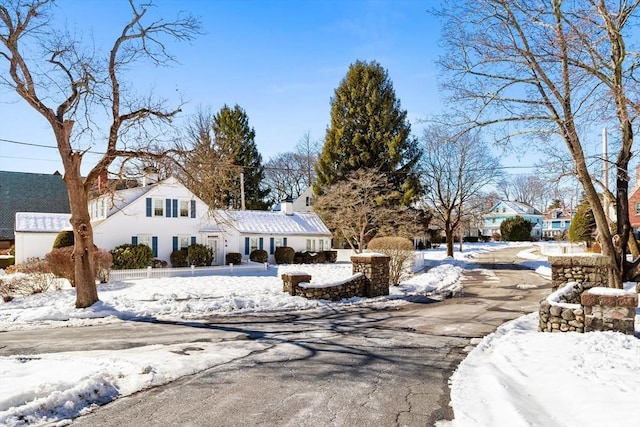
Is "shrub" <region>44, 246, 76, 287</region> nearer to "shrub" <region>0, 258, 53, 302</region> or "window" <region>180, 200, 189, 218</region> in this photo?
"shrub" <region>0, 258, 53, 302</region>

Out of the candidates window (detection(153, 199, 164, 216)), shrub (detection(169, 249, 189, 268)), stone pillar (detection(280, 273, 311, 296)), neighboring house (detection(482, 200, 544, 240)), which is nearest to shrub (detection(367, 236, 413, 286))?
stone pillar (detection(280, 273, 311, 296))

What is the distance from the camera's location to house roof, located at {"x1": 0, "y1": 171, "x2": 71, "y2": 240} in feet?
113

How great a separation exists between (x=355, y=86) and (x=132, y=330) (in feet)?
118

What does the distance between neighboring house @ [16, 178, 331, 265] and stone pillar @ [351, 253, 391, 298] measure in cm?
1014

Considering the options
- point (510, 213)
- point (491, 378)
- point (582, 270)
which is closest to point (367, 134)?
point (582, 270)

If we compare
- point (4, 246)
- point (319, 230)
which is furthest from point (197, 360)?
point (4, 246)

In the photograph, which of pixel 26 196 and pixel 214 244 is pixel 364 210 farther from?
pixel 26 196

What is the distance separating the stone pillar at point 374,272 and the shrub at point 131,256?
1412 centimetres

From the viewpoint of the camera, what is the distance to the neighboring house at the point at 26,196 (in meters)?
34.2

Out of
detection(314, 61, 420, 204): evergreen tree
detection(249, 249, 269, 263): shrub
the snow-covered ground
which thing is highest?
detection(314, 61, 420, 204): evergreen tree

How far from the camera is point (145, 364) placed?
23.1 ft

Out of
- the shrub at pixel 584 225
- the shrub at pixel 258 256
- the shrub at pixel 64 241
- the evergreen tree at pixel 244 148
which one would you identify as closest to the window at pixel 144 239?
the shrub at pixel 64 241

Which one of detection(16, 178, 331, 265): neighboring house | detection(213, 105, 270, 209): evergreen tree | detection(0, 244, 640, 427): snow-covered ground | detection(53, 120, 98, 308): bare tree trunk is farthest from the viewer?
detection(213, 105, 270, 209): evergreen tree

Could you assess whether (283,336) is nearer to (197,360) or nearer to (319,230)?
(197,360)
